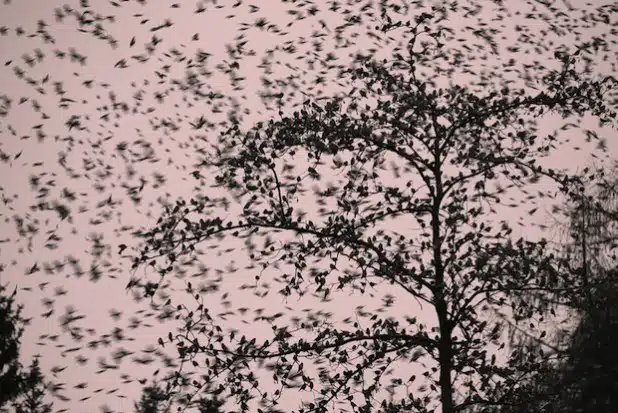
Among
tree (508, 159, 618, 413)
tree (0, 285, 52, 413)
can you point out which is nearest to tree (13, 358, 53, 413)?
tree (0, 285, 52, 413)

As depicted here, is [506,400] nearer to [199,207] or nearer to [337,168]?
[337,168]

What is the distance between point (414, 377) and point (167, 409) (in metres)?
2.81

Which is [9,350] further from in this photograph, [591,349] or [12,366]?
[591,349]

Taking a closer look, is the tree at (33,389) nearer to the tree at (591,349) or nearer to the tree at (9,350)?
the tree at (9,350)

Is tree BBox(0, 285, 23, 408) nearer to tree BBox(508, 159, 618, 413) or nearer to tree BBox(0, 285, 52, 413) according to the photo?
tree BBox(0, 285, 52, 413)

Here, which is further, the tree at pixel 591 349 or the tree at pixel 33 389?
the tree at pixel 33 389

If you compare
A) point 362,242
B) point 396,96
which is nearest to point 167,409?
point 362,242

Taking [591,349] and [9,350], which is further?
[9,350]

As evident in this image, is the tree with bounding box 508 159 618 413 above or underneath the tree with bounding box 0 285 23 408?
underneath

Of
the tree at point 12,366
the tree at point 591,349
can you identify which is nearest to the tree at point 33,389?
the tree at point 12,366

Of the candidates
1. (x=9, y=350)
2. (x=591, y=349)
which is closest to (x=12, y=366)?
(x=9, y=350)

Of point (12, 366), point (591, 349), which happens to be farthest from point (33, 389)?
point (591, 349)

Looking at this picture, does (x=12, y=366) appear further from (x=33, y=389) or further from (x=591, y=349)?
(x=591, y=349)

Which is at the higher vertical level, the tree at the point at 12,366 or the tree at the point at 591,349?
the tree at the point at 12,366
